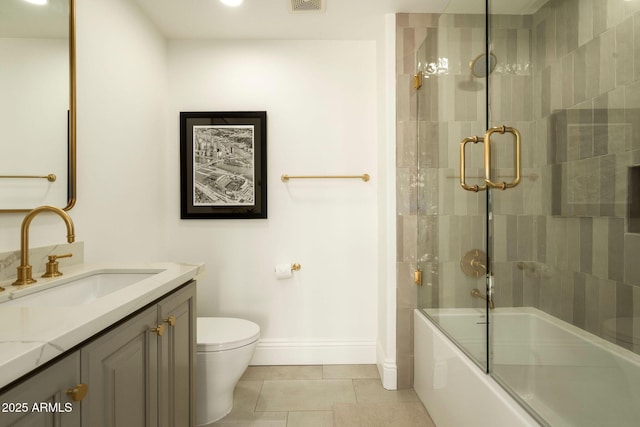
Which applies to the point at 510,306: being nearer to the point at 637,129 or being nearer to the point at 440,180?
the point at 440,180

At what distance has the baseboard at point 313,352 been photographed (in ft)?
7.75

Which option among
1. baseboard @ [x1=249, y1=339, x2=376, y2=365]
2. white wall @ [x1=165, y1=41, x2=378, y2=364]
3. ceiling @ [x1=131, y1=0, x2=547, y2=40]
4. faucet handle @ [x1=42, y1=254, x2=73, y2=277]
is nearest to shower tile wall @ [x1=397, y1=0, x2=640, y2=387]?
ceiling @ [x1=131, y1=0, x2=547, y2=40]

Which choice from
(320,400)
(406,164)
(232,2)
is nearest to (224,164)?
(232,2)

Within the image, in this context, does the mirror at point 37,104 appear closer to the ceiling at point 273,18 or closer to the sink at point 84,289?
the sink at point 84,289

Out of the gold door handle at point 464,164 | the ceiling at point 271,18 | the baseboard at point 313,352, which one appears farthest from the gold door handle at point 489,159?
the baseboard at point 313,352

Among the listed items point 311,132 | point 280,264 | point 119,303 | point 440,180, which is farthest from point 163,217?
point 440,180

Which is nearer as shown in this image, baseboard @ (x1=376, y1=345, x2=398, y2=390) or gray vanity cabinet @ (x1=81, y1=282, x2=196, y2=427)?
gray vanity cabinet @ (x1=81, y1=282, x2=196, y2=427)

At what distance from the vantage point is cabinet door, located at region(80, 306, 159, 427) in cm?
76

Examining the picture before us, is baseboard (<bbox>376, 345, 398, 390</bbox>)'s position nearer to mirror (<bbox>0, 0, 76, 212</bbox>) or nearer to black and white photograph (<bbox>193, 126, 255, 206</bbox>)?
black and white photograph (<bbox>193, 126, 255, 206</bbox>)

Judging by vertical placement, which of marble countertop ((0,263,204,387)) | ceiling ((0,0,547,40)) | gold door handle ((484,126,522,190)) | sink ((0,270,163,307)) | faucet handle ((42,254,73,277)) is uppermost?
ceiling ((0,0,547,40))

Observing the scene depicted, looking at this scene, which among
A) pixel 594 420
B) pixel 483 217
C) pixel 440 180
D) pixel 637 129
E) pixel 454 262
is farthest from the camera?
pixel 440 180

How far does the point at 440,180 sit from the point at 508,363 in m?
0.94

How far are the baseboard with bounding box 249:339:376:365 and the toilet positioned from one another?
22.5 inches

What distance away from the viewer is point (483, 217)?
56.2 inches
